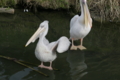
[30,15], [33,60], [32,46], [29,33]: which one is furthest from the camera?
[30,15]

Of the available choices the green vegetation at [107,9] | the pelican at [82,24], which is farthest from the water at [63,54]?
the pelican at [82,24]

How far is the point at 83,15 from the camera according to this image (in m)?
4.61

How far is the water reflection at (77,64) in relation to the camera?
3.83 meters

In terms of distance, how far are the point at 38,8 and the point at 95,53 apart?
3.69 m

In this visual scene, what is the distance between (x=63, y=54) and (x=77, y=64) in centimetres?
52

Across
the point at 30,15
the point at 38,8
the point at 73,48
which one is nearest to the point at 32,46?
the point at 73,48

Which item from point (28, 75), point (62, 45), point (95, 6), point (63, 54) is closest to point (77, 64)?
point (63, 54)

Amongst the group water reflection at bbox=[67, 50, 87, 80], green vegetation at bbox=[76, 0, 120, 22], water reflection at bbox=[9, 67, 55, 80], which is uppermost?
green vegetation at bbox=[76, 0, 120, 22]

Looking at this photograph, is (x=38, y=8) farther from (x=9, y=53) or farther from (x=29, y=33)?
(x=9, y=53)

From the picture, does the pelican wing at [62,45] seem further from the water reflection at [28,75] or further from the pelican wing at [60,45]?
the water reflection at [28,75]

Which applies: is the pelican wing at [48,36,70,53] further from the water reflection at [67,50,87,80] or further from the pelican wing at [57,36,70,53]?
the water reflection at [67,50,87,80]

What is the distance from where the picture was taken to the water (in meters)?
3.80

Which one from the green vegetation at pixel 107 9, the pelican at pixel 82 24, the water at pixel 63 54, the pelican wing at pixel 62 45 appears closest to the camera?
the pelican wing at pixel 62 45

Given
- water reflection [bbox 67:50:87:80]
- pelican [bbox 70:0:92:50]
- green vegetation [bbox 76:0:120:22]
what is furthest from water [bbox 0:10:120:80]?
pelican [bbox 70:0:92:50]
